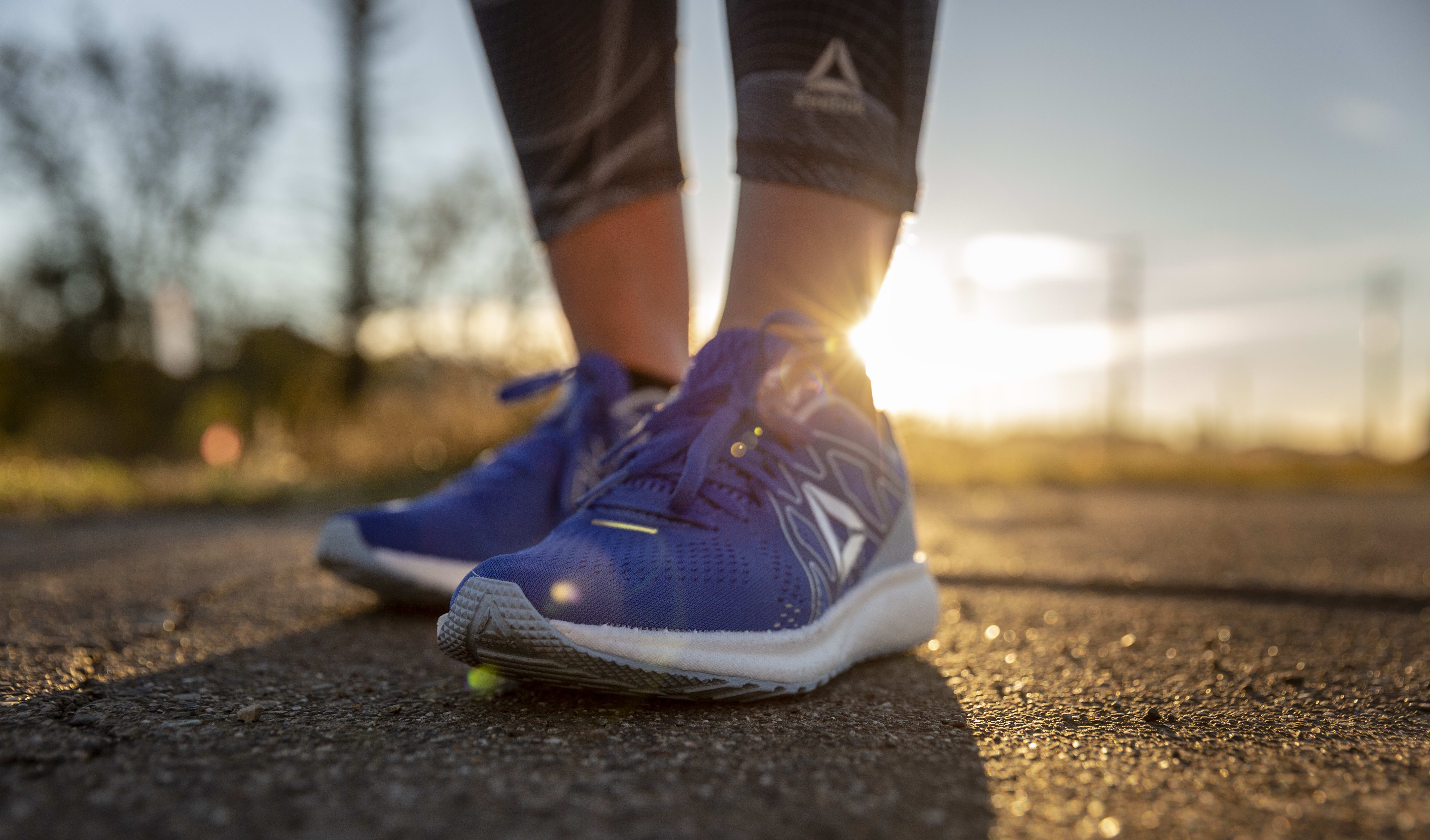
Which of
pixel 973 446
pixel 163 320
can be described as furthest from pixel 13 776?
pixel 163 320

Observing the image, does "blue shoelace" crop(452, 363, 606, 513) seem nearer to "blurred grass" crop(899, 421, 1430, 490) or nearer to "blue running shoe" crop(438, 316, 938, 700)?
"blue running shoe" crop(438, 316, 938, 700)

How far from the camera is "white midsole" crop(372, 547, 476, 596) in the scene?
1351 mm

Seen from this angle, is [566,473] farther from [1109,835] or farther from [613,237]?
[1109,835]

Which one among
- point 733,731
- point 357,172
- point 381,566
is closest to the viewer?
point 733,731

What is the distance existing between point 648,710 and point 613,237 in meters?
0.97

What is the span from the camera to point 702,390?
3.66 feet

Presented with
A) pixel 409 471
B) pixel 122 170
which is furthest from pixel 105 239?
pixel 409 471

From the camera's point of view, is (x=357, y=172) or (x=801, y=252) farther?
(x=357, y=172)

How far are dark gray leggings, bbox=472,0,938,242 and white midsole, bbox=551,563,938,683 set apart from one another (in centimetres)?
53

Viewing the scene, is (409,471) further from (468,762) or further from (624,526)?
(468,762)

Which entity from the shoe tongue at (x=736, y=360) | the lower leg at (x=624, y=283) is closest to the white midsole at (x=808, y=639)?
the shoe tongue at (x=736, y=360)

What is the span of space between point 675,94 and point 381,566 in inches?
39.5

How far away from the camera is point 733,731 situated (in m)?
0.79

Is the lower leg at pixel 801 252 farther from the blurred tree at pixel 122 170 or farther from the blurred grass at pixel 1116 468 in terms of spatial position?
the blurred tree at pixel 122 170
